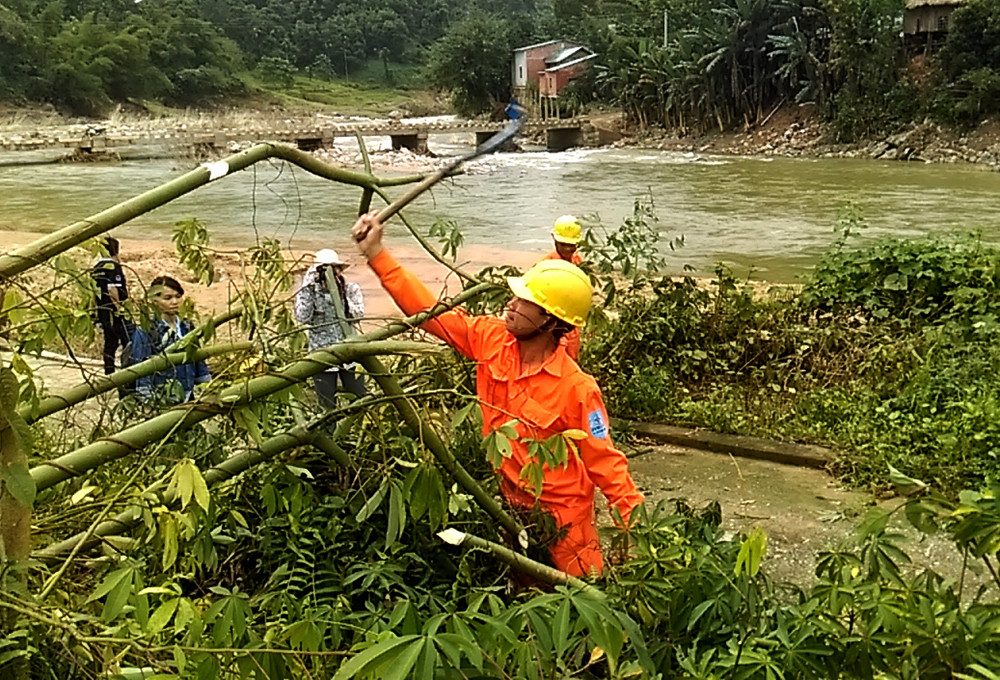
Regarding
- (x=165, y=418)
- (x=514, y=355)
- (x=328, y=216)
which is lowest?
(x=328, y=216)

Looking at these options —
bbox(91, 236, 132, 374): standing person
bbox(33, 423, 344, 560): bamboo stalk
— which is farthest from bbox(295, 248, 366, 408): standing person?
bbox(33, 423, 344, 560): bamboo stalk

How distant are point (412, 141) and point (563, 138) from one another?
25.1 ft

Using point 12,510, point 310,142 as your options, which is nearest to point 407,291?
point 12,510

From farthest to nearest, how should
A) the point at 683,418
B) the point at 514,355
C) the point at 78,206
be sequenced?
1. the point at 78,206
2. the point at 683,418
3. the point at 514,355

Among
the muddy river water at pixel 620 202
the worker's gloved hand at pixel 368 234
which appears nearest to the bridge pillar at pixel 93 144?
the muddy river water at pixel 620 202

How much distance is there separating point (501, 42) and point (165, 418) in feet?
174

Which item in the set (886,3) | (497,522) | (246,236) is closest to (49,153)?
(246,236)

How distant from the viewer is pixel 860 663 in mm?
1711

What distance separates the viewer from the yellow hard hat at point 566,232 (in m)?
5.43

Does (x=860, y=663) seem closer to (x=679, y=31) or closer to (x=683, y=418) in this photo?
(x=683, y=418)

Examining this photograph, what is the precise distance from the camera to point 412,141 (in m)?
44.0

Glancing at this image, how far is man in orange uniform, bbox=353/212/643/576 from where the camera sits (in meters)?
2.80

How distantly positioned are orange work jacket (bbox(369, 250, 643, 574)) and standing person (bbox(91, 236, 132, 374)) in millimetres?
730

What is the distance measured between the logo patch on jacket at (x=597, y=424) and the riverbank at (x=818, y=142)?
107ft
